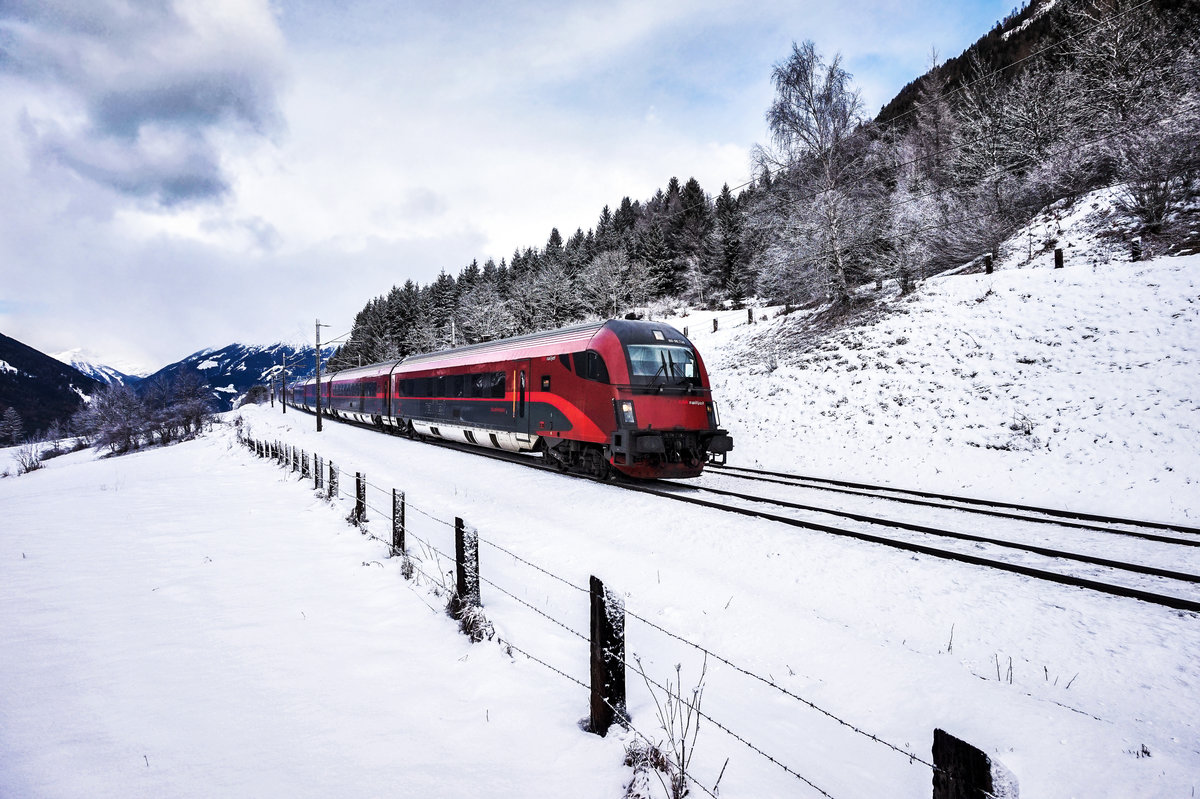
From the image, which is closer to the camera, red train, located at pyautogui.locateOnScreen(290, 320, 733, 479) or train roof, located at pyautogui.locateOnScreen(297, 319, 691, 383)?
red train, located at pyautogui.locateOnScreen(290, 320, 733, 479)

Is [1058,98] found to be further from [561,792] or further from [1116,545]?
[561,792]

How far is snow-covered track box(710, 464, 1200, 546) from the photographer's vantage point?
272 inches

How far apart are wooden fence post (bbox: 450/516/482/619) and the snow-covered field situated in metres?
0.29

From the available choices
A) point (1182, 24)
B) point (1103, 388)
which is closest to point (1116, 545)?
point (1103, 388)

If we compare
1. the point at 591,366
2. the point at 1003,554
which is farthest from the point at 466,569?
the point at 591,366

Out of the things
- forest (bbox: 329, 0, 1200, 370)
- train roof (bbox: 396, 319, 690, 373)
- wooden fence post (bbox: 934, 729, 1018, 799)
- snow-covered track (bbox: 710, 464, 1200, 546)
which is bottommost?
snow-covered track (bbox: 710, 464, 1200, 546)

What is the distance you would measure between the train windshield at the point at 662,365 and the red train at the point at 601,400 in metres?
0.02

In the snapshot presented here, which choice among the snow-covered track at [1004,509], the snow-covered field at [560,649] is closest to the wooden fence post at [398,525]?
the snow-covered field at [560,649]

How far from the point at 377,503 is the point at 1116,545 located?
1126 centimetres

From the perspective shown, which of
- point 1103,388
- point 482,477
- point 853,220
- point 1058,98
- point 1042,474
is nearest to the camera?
point 1042,474

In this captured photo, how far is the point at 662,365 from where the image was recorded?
10492 mm

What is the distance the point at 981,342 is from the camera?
557 inches

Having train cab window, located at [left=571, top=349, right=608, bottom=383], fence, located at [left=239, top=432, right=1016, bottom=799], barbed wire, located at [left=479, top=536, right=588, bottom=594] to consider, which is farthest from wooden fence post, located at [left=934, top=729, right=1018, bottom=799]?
train cab window, located at [left=571, top=349, right=608, bottom=383]

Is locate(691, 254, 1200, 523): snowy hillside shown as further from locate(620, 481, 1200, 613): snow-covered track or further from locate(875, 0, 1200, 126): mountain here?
locate(875, 0, 1200, 126): mountain
